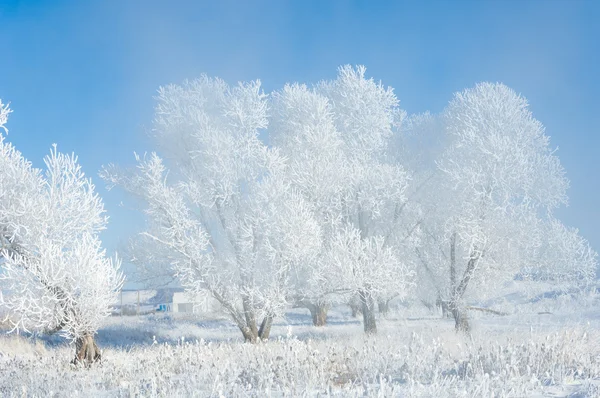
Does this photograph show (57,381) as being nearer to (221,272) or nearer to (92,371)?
(92,371)

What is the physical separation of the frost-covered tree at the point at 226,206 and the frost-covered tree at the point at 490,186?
5221mm

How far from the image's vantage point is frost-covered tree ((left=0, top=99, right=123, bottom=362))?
10.3m

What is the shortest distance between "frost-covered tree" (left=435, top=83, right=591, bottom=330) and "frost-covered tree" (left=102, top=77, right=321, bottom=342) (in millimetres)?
5221

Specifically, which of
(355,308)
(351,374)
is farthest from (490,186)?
(355,308)

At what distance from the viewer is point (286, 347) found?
8.80 metres

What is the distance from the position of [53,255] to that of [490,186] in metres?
13.2

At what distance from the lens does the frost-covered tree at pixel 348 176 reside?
15836 mm

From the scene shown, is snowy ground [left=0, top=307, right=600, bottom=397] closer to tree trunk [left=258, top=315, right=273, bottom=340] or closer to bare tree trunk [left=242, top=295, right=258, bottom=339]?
bare tree trunk [left=242, top=295, right=258, bottom=339]

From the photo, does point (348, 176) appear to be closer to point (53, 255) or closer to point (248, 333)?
point (248, 333)

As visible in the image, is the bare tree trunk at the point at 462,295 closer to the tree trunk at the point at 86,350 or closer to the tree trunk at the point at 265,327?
the tree trunk at the point at 265,327

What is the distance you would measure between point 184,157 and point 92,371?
381 inches

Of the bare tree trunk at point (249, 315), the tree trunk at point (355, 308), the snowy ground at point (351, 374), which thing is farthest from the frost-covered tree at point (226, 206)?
the tree trunk at point (355, 308)

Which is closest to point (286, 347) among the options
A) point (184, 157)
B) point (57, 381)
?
point (57, 381)

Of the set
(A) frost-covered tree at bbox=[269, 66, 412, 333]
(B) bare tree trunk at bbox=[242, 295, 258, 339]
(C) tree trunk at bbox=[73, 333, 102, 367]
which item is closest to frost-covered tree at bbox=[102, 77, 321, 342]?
(B) bare tree trunk at bbox=[242, 295, 258, 339]
